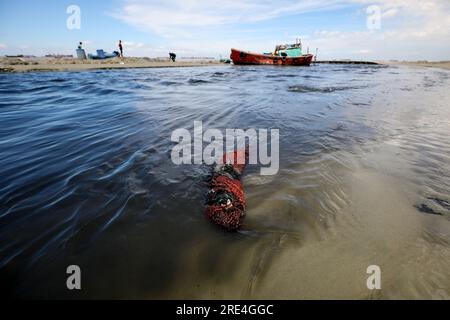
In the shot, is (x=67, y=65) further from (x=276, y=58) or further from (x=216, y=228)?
(x=216, y=228)

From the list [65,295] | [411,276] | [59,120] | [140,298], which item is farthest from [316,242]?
[59,120]

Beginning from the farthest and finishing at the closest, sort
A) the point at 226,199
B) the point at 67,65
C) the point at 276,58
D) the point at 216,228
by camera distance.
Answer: the point at 276,58 → the point at 67,65 → the point at 226,199 → the point at 216,228

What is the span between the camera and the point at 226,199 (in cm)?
310

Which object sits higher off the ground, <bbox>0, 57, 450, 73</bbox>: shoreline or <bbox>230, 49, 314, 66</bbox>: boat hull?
<bbox>230, 49, 314, 66</bbox>: boat hull

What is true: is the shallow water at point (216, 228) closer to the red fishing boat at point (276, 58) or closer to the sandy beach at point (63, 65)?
the sandy beach at point (63, 65)

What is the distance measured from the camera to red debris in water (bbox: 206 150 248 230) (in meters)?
2.91

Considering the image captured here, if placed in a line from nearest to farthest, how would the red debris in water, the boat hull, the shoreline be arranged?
the red debris in water, the shoreline, the boat hull

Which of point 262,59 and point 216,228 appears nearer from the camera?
point 216,228

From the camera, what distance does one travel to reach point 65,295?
2.13 metres

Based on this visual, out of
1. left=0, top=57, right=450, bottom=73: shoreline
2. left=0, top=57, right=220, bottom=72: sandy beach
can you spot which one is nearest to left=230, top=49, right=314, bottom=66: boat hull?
left=0, top=57, right=450, bottom=73: shoreline

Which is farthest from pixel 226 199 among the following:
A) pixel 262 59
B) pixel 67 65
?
pixel 262 59

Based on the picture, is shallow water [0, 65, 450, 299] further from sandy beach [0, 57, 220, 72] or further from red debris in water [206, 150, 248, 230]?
sandy beach [0, 57, 220, 72]
